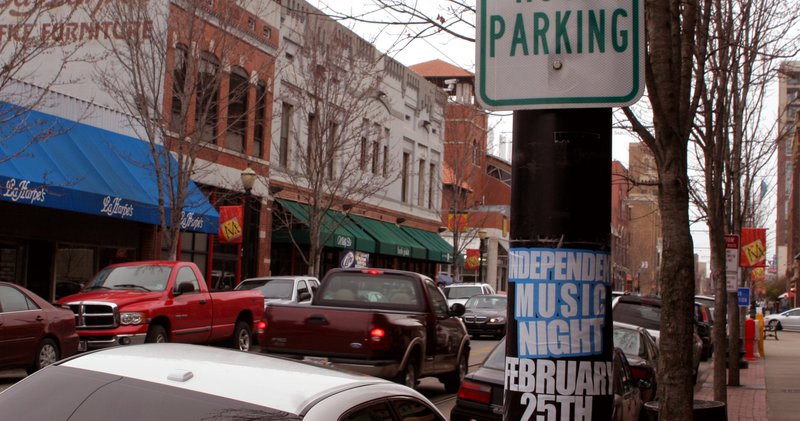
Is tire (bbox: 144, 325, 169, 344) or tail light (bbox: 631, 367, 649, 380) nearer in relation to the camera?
tail light (bbox: 631, 367, 649, 380)

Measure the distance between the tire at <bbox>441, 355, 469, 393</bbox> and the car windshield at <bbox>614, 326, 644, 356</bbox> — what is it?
10.3 feet

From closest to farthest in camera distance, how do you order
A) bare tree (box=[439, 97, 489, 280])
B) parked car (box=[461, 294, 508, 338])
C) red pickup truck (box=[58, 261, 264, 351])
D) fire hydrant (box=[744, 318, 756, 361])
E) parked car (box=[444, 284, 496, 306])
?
red pickup truck (box=[58, 261, 264, 351])
fire hydrant (box=[744, 318, 756, 361])
parked car (box=[461, 294, 508, 338])
parked car (box=[444, 284, 496, 306])
bare tree (box=[439, 97, 489, 280])

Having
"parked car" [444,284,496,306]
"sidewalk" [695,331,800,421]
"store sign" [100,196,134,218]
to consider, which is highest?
"store sign" [100,196,134,218]

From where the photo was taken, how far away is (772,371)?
23922 millimetres

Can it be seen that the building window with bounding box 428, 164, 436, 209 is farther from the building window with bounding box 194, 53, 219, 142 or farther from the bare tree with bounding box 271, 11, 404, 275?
the building window with bounding box 194, 53, 219, 142

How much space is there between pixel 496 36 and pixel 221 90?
2566cm

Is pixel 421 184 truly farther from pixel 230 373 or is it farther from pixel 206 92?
pixel 230 373

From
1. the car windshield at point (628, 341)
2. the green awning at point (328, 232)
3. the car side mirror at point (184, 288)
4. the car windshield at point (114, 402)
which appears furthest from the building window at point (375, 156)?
the car windshield at point (114, 402)

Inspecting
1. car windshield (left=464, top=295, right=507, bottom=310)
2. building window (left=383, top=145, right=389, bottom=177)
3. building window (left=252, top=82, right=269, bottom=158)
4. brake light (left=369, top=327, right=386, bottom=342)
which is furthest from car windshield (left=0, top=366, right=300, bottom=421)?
building window (left=383, top=145, right=389, bottom=177)

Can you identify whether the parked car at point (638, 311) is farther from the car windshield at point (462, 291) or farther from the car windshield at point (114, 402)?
the car windshield at point (462, 291)

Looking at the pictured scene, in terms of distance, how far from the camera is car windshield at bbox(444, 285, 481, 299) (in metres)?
35.1

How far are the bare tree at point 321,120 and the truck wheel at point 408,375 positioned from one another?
17.0 meters

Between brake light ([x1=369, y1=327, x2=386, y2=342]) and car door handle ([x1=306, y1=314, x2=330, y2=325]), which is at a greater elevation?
car door handle ([x1=306, y1=314, x2=330, y2=325])

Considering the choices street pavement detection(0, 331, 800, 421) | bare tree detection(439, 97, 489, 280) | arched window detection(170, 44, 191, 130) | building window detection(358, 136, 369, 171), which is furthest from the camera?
bare tree detection(439, 97, 489, 280)
